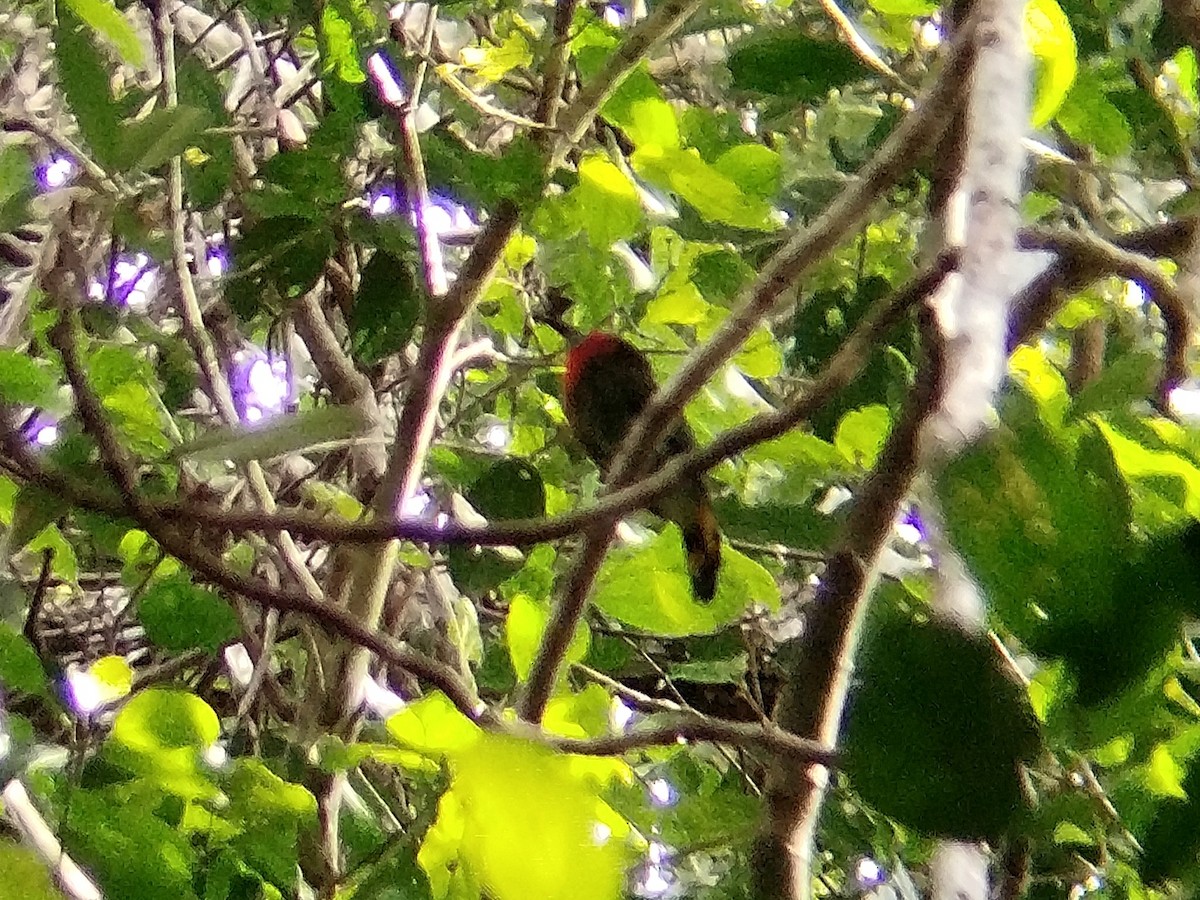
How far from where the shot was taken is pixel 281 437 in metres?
0.52

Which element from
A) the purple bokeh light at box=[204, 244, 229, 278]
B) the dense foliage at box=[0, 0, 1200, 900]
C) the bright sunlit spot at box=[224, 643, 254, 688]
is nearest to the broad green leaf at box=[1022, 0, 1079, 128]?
the dense foliage at box=[0, 0, 1200, 900]

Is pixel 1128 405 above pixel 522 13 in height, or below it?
above

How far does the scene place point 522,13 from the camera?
1.28 m

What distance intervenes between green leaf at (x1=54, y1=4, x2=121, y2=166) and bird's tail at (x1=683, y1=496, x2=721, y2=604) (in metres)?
0.39

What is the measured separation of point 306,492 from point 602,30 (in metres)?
0.59

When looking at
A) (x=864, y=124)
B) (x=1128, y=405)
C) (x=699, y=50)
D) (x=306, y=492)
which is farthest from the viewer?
(x=699, y=50)

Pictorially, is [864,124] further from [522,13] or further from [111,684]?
[111,684]

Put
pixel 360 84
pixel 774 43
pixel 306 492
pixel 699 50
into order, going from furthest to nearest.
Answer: pixel 699 50 → pixel 306 492 → pixel 360 84 → pixel 774 43

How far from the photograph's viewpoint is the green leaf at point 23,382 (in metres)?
0.63

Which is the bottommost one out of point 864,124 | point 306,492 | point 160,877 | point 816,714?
point 306,492

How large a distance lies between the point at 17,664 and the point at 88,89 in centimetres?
32

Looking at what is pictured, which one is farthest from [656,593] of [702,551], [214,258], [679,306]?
[214,258]

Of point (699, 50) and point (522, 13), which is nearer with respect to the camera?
point (522, 13)

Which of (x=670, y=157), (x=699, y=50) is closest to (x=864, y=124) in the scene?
(x=670, y=157)
